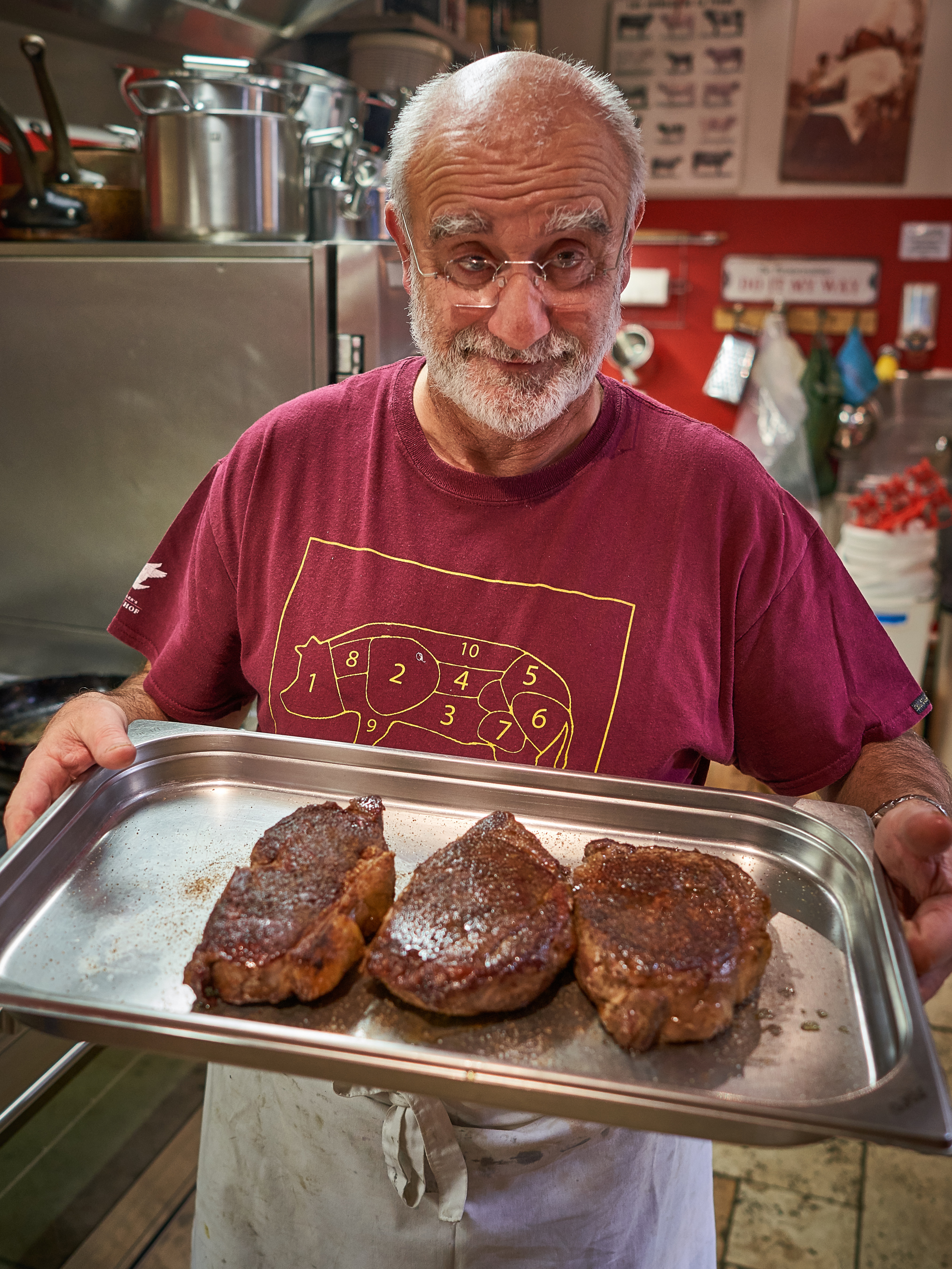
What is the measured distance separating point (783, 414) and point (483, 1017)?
409 centimetres

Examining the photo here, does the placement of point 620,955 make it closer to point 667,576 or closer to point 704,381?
point 667,576

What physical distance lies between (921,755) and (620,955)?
0.70m

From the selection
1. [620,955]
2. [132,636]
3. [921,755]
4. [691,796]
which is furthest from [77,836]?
[921,755]

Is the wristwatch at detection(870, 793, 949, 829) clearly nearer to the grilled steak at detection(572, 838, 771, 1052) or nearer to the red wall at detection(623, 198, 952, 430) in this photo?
the grilled steak at detection(572, 838, 771, 1052)

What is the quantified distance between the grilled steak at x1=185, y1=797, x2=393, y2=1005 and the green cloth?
394cm

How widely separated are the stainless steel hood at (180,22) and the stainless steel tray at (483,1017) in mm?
2533

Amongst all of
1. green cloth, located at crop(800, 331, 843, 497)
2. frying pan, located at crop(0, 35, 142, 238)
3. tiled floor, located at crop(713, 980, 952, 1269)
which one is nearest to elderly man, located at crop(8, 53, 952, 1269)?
tiled floor, located at crop(713, 980, 952, 1269)

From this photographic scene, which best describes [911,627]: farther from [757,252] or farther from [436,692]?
[436,692]

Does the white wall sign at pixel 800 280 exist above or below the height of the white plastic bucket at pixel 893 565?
above

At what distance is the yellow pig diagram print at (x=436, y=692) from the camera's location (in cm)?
143

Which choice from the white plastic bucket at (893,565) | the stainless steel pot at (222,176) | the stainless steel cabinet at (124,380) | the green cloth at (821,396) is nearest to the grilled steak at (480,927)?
the stainless steel cabinet at (124,380)

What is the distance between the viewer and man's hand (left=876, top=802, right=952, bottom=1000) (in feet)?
3.36

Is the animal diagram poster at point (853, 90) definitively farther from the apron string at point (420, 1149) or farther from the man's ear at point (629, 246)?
the apron string at point (420, 1149)

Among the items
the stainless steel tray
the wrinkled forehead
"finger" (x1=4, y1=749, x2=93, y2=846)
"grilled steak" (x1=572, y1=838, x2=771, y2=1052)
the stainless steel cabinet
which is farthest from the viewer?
the stainless steel cabinet
